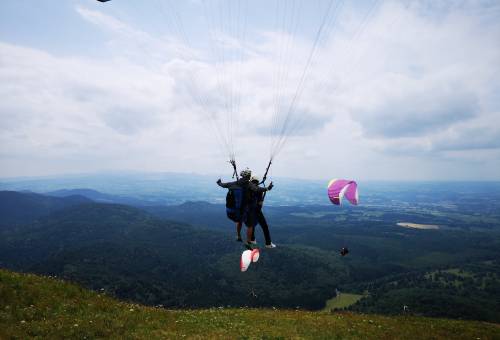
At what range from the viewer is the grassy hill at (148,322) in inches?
551

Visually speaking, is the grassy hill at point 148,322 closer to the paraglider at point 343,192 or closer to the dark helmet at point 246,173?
the paraglider at point 343,192

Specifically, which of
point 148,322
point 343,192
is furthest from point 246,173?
point 148,322

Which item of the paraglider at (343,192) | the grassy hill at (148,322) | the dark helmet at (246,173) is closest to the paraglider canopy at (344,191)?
the paraglider at (343,192)

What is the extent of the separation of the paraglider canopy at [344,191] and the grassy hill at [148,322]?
6674mm

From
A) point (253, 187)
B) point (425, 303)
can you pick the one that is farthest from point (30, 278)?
point (425, 303)

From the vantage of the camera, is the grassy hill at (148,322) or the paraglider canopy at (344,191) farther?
the paraglider canopy at (344,191)

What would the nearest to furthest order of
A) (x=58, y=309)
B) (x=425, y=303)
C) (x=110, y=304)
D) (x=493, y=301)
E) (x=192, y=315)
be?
(x=58, y=309)
(x=110, y=304)
(x=192, y=315)
(x=425, y=303)
(x=493, y=301)

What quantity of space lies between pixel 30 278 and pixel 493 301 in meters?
235

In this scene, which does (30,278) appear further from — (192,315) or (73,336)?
(192,315)

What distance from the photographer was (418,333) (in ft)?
61.3

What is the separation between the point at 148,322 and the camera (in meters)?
16.1

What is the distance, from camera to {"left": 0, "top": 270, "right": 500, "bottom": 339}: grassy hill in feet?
45.9

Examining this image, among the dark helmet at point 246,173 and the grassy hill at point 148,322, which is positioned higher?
the dark helmet at point 246,173

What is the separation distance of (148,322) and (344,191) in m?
12.0
